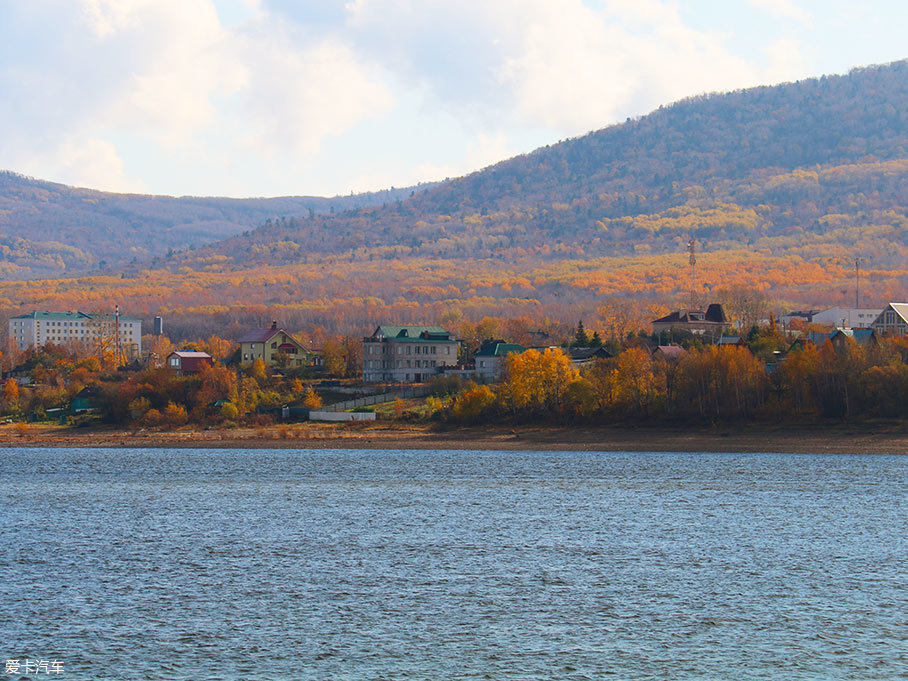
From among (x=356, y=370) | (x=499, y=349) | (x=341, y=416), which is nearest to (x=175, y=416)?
(x=341, y=416)

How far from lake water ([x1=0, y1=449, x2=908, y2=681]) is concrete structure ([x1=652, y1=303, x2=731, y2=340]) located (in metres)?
71.2

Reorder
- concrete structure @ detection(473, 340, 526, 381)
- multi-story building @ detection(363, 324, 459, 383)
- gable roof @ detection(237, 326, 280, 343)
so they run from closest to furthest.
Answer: concrete structure @ detection(473, 340, 526, 381) → multi-story building @ detection(363, 324, 459, 383) → gable roof @ detection(237, 326, 280, 343)

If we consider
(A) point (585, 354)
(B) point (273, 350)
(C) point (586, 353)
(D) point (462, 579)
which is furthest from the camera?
(B) point (273, 350)

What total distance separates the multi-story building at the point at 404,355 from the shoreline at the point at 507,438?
2564 cm

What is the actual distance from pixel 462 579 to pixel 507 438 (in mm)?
52431

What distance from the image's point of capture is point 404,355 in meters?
121

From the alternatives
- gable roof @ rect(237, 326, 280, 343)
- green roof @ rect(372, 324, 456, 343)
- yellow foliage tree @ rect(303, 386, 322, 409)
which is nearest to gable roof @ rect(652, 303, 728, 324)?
green roof @ rect(372, 324, 456, 343)

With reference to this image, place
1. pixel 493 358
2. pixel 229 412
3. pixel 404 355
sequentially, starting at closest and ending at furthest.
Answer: pixel 229 412 < pixel 493 358 < pixel 404 355

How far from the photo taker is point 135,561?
3694 centimetres

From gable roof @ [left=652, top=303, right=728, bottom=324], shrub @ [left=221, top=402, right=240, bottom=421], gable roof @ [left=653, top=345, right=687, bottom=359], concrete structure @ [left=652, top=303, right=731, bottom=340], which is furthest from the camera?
gable roof @ [left=652, top=303, right=728, bottom=324]

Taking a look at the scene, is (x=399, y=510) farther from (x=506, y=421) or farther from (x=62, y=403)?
(x=62, y=403)

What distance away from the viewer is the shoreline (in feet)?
252

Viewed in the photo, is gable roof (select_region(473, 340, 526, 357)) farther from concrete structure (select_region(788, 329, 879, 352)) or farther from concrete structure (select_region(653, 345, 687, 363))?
concrete structure (select_region(788, 329, 879, 352))

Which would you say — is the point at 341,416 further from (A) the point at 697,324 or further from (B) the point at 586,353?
(A) the point at 697,324
